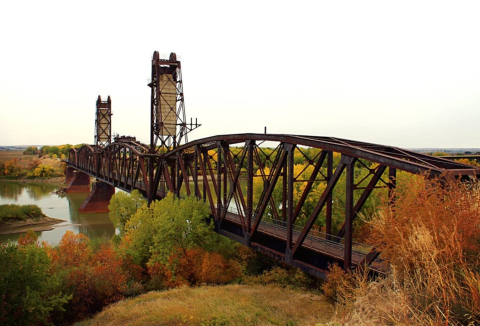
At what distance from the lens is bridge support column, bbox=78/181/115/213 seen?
5625 cm

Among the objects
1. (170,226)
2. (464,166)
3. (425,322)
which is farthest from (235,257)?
(425,322)

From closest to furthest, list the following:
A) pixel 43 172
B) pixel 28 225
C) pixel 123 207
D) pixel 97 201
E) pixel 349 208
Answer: pixel 349 208 → pixel 123 207 → pixel 28 225 → pixel 97 201 → pixel 43 172

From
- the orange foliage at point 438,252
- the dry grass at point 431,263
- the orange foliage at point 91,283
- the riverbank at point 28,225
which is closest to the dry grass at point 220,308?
the orange foliage at point 91,283

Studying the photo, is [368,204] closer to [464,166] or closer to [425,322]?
[464,166]

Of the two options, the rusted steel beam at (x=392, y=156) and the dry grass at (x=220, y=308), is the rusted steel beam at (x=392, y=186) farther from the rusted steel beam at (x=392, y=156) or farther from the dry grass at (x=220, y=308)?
the dry grass at (x=220, y=308)

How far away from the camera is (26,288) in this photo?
17.2 m

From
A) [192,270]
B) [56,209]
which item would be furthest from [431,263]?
[56,209]

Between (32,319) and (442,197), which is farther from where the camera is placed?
(32,319)

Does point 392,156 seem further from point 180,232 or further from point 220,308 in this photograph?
point 180,232

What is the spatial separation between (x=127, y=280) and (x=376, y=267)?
618 inches

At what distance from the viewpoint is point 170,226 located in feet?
71.7

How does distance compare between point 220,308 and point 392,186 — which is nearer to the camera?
point 392,186

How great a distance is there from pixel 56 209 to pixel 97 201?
7439mm

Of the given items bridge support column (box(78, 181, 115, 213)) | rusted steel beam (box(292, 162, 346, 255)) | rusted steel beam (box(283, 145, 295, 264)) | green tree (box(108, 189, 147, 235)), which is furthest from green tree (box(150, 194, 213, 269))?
bridge support column (box(78, 181, 115, 213))
